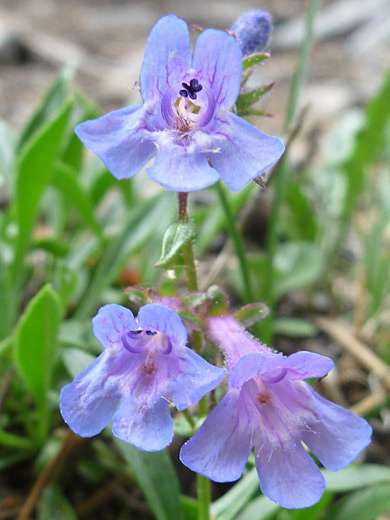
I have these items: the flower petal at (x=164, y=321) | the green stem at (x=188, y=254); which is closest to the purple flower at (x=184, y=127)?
the green stem at (x=188, y=254)

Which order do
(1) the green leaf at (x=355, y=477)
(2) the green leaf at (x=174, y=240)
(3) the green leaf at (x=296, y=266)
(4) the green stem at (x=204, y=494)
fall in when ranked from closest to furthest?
1. (2) the green leaf at (x=174, y=240)
2. (4) the green stem at (x=204, y=494)
3. (1) the green leaf at (x=355, y=477)
4. (3) the green leaf at (x=296, y=266)

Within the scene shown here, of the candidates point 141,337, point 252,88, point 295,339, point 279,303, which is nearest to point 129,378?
point 141,337

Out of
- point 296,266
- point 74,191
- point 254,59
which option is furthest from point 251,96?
point 296,266

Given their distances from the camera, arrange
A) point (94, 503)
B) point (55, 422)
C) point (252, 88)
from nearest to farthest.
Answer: point (252, 88), point (94, 503), point (55, 422)

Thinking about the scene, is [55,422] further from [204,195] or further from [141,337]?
[204,195]

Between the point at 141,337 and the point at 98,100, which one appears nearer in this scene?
the point at 141,337

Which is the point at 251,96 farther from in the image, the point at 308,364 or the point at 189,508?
the point at 189,508

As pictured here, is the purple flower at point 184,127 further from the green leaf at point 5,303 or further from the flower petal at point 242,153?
the green leaf at point 5,303
